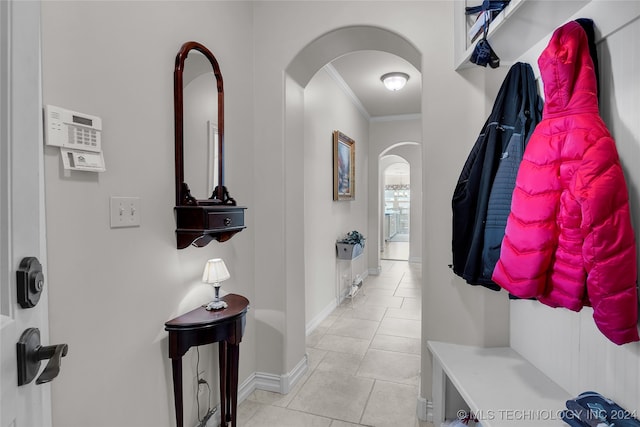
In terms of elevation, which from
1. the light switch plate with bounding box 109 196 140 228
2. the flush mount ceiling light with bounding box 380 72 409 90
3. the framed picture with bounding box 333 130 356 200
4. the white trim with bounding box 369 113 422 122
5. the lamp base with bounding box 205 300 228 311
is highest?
the white trim with bounding box 369 113 422 122

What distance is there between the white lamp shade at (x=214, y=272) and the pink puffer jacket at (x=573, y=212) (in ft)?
4.16

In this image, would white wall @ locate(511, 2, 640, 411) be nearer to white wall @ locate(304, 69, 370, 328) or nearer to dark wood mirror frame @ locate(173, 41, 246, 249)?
dark wood mirror frame @ locate(173, 41, 246, 249)

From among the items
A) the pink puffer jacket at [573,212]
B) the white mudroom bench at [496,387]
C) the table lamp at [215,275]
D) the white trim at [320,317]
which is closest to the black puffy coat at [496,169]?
the pink puffer jacket at [573,212]

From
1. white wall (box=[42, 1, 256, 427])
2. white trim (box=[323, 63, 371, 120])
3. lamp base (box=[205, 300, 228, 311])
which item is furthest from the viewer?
white trim (box=[323, 63, 371, 120])

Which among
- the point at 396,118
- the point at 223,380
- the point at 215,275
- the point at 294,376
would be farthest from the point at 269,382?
the point at 396,118

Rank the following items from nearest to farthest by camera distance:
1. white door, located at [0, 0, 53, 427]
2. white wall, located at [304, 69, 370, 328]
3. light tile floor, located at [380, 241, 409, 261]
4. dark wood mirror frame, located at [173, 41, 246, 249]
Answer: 1. white door, located at [0, 0, 53, 427]
2. dark wood mirror frame, located at [173, 41, 246, 249]
3. white wall, located at [304, 69, 370, 328]
4. light tile floor, located at [380, 241, 409, 261]

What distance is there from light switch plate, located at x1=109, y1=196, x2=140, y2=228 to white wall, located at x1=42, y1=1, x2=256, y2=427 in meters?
0.03

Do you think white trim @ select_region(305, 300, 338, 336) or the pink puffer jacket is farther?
white trim @ select_region(305, 300, 338, 336)

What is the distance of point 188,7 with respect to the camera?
1.75m

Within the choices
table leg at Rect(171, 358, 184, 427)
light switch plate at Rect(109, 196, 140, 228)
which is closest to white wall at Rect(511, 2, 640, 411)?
table leg at Rect(171, 358, 184, 427)

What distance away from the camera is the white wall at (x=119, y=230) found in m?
1.15

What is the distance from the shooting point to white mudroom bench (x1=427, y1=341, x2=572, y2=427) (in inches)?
52.0

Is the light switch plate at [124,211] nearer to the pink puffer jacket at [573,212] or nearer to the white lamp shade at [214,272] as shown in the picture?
the white lamp shade at [214,272]

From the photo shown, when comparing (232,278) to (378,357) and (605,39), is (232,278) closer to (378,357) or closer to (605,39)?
(378,357)
